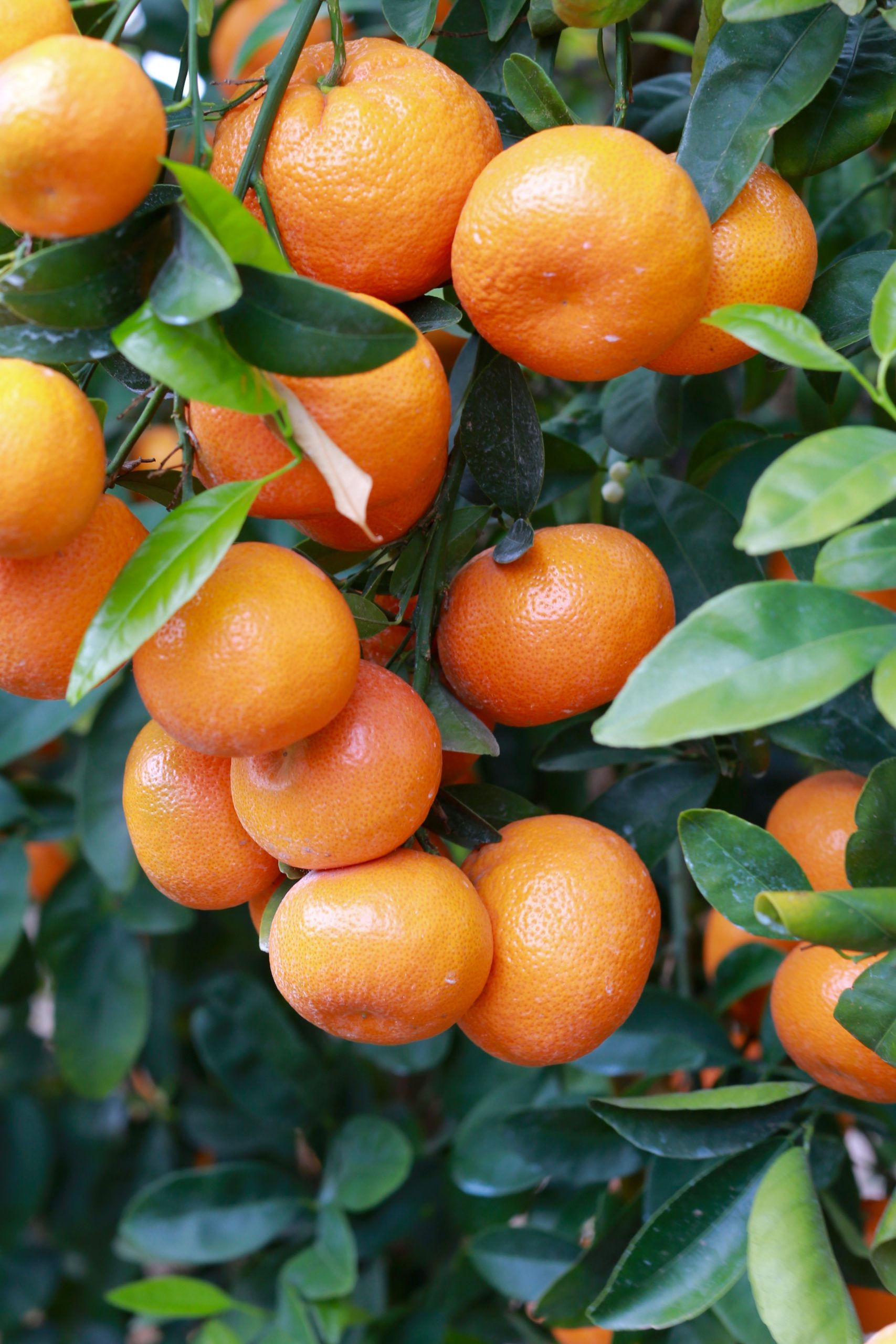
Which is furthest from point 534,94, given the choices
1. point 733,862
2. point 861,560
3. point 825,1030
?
point 825,1030

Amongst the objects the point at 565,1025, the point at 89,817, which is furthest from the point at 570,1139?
the point at 89,817

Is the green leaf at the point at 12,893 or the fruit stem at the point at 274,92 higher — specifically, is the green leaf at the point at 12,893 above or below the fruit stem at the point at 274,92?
below

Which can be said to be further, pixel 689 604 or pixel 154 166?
pixel 689 604

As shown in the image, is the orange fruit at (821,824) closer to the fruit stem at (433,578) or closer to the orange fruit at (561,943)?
the orange fruit at (561,943)

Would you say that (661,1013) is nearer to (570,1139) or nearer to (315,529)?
(570,1139)

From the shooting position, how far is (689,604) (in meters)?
0.77

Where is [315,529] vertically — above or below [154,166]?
below

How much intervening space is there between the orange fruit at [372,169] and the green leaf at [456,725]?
9.0 inches

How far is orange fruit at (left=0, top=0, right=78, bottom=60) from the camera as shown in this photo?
0.49 meters

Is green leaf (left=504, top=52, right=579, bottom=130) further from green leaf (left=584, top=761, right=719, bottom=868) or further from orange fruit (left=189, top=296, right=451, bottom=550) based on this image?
green leaf (left=584, top=761, right=719, bottom=868)

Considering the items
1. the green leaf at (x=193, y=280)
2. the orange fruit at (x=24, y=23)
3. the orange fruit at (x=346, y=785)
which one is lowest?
the orange fruit at (x=346, y=785)

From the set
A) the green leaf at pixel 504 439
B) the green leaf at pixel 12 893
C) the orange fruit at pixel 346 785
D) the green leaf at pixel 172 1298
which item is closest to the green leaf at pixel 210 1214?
the green leaf at pixel 172 1298

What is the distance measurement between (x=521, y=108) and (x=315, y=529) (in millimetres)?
259

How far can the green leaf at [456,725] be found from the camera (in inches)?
23.2
